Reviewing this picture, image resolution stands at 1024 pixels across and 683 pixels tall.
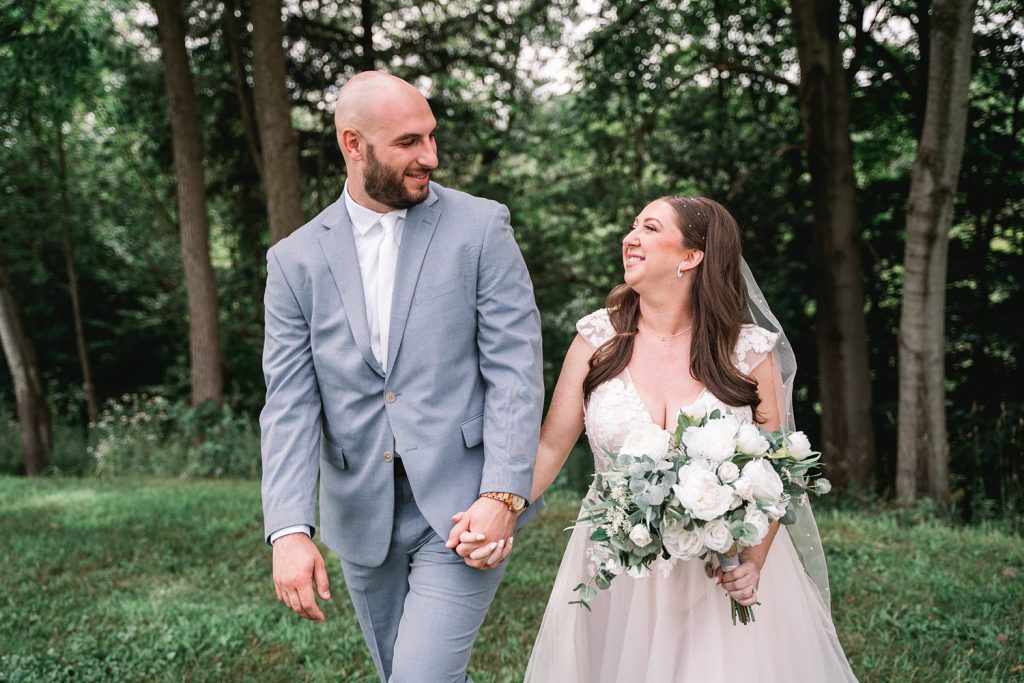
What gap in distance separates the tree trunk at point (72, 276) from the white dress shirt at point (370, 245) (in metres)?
14.3

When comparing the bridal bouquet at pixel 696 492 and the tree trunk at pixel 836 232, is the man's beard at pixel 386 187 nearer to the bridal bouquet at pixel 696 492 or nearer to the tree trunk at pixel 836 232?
the bridal bouquet at pixel 696 492

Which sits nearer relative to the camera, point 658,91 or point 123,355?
point 658,91

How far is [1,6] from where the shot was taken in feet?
22.7

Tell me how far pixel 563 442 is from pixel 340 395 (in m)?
0.92

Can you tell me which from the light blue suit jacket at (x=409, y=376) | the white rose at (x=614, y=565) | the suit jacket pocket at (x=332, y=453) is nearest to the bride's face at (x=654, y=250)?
the light blue suit jacket at (x=409, y=376)

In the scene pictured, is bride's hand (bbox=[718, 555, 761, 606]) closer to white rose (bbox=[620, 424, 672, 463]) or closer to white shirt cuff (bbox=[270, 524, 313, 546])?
white rose (bbox=[620, 424, 672, 463])

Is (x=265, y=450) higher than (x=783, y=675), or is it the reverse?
(x=265, y=450)

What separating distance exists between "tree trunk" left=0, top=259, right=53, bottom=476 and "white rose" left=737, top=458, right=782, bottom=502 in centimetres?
1289

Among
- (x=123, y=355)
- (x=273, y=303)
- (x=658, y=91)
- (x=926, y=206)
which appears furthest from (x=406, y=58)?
(x=273, y=303)

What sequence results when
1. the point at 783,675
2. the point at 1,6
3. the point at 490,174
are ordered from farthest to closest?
the point at 490,174 < the point at 1,6 < the point at 783,675

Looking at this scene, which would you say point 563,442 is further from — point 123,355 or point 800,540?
point 123,355

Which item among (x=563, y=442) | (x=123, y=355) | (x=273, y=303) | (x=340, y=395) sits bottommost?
(x=123, y=355)

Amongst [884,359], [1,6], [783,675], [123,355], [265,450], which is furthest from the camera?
[123,355]

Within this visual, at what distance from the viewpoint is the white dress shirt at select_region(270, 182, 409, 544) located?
2.56 m
